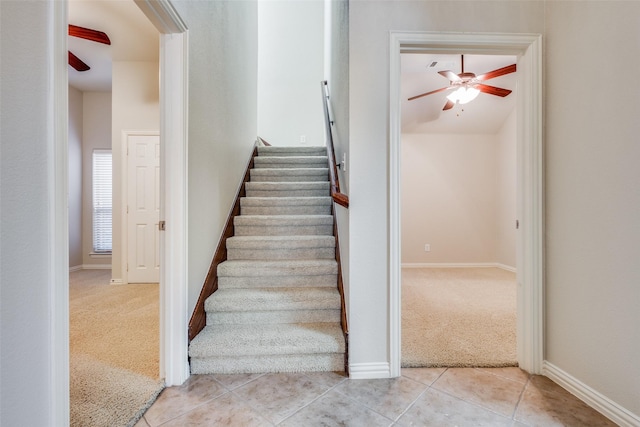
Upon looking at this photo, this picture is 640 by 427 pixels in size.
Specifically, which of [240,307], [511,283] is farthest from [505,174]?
[240,307]

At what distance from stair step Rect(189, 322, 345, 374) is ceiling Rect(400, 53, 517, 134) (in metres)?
3.23

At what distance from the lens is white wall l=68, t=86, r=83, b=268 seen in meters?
4.64

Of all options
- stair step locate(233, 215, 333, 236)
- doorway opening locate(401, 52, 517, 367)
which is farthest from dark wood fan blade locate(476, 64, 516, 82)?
stair step locate(233, 215, 333, 236)

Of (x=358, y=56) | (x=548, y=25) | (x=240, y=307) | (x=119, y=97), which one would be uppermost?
(x=119, y=97)

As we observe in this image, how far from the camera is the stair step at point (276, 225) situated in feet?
9.15

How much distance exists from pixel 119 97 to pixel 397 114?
3.83 m

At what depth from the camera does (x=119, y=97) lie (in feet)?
12.6

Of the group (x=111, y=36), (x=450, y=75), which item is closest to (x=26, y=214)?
(x=111, y=36)

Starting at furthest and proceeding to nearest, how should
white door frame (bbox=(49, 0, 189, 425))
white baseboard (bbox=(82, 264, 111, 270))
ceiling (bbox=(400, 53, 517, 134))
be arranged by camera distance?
1. white baseboard (bbox=(82, 264, 111, 270))
2. ceiling (bbox=(400, 53, 517, 134))
3. white door frame (bbox=(49, 0, 189, 425))

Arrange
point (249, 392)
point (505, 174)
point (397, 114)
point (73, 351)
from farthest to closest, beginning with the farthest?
point (505, 174) → point (73, 351) → point (397, 114) → point (249, 392)

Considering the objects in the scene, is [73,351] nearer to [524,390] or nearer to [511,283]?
[524,390]

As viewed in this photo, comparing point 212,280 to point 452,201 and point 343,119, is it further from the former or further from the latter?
point 452,201

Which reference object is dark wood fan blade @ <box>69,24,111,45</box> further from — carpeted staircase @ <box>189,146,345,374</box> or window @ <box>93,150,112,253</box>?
window @ <box>93,150,112,253</box>

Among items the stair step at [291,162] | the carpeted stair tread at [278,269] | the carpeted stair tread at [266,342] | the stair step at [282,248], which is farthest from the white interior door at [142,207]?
the carpeted stair tread at [266,342]
